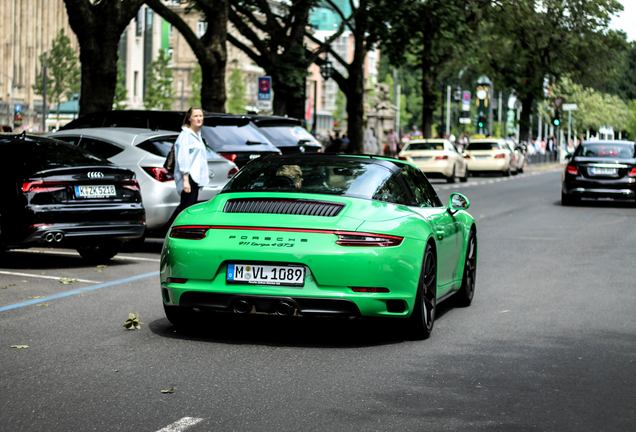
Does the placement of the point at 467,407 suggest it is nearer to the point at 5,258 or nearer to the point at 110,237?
the point at 110,237

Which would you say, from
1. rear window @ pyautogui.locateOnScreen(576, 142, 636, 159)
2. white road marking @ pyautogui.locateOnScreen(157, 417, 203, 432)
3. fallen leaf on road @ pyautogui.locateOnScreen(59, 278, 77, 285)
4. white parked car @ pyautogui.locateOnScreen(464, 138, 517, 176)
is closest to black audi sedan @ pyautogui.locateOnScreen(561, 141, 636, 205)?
rear window @ pyautogui.locateOnScreen(576, 142, 636, 159)

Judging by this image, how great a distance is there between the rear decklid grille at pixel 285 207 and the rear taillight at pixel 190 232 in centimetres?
22

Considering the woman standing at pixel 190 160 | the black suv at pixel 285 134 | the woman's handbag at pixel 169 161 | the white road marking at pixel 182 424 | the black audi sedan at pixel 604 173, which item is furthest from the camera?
the black audi sedan at pixel 604 173

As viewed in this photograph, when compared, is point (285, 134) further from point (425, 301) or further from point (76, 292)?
point (425, 301)

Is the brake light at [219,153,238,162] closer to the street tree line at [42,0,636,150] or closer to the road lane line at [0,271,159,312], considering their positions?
the road lane line at [0,271,159,312]

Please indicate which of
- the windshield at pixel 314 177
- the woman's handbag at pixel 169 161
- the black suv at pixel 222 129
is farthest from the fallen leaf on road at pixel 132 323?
the black suv at pixel 222 129

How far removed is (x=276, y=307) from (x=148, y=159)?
7.94 metres

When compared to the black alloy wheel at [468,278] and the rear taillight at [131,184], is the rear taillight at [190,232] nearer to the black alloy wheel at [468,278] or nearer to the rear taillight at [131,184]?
the black alloy wheel at [468,278]

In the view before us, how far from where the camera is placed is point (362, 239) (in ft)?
28.3

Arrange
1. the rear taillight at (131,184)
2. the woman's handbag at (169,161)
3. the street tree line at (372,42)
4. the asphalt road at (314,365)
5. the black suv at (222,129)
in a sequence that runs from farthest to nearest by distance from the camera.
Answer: the street tree line at (372,42), the black suv at (222,129), the woman's handbag at (169,161), the rear taillight at (131,184), the asphalt road at (314,365)

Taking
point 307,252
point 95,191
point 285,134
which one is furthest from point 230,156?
point 307,252

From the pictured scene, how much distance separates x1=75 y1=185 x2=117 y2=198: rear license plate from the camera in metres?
14.1

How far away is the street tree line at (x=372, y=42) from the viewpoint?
82.9ft

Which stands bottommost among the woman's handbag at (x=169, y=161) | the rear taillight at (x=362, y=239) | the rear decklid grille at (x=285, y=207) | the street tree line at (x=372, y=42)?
the rear taillight at (x=362, y=239)
